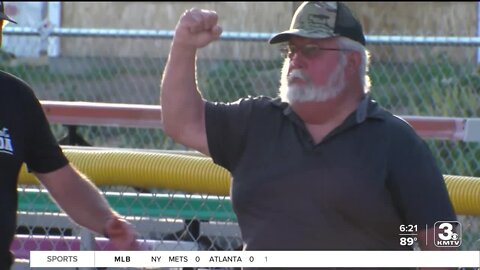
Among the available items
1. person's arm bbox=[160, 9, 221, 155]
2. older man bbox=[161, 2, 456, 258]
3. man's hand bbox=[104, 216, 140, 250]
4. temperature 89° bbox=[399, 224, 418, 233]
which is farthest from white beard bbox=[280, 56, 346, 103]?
man's hand bbox=[104, 216, 140, 250]

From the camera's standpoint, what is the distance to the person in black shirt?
4148 millimetres

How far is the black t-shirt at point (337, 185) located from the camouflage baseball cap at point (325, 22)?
0.81 feet

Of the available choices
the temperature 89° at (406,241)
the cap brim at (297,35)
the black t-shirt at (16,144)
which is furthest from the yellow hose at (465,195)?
the black t-shirt at (16,144)

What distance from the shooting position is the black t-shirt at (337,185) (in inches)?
150

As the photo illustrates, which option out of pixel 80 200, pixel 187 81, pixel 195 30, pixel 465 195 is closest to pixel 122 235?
pixel 80 200

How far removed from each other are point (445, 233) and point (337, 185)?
0.36 metres

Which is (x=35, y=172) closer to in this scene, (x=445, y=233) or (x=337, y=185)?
(x=337, y=185)

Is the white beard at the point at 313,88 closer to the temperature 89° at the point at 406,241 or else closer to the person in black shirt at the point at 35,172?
the temperature 89° at the point at 406,241

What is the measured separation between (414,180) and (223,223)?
1920 mm

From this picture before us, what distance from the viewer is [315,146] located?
388cm

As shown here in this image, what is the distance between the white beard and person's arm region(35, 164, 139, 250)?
728 millimetres

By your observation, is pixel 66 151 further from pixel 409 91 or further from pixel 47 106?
pixel 409 91

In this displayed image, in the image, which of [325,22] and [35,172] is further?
[35,172]

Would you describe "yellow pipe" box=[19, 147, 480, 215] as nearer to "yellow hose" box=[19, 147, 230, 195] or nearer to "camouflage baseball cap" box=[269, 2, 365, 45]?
"yellow hose" box=[19, 147, 230, 195]
